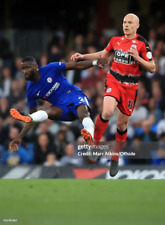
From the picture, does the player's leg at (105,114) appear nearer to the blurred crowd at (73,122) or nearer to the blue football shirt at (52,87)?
the blue football shirt at (52,87)

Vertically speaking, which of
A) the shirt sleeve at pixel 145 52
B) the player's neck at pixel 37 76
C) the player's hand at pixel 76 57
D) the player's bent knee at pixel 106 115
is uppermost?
the shirt sleeve at pixel 145 52

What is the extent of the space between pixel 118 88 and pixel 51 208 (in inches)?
106

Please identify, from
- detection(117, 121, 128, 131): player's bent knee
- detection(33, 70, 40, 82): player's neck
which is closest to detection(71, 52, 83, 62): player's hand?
detection(33, 70, 40, 82): player's neck

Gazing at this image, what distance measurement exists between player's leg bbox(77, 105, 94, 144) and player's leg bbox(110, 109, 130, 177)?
2.15ft

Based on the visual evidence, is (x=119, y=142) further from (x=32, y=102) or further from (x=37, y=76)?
(x=37, y=76)

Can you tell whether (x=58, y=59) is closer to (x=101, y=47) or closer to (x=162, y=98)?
(x=101, y=47)

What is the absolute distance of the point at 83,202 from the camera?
8.44 metres

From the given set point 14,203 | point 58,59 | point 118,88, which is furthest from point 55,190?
point 58,59

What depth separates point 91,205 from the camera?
8.24 meters

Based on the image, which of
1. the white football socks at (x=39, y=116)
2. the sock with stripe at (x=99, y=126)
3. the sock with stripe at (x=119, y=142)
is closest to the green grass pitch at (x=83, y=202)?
the sock with stripe at (x=119, y=142)

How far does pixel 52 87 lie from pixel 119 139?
1.49 meters

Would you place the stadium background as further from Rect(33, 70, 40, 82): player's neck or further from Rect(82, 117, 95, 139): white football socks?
Rect(33, 70, 40, 82): player's neck

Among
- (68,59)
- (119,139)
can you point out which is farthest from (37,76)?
(68,59)

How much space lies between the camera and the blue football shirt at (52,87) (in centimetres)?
1029
